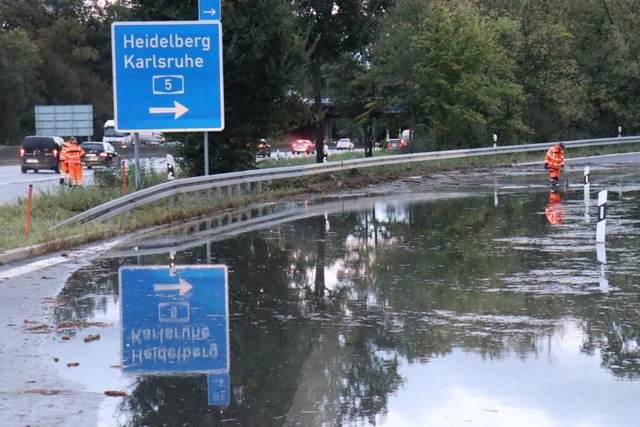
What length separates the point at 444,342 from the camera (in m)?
10.5

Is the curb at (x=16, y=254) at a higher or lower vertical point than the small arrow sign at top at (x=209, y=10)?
lower

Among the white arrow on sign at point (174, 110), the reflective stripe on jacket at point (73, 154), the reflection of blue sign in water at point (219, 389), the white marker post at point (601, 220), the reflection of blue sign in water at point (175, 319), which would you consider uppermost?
the white arrow on sign at point (174, 110)

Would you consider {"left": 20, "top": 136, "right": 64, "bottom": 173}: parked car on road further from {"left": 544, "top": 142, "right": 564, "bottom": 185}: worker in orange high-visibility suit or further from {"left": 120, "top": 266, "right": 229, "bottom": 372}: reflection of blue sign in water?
{"left": 120, "top": 266, "right": 229, "bottom": 372}: reflection of blue sign in water

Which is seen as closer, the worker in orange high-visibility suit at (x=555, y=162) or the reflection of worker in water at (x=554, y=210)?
the reflection of worker in water at (x=554, y=210)

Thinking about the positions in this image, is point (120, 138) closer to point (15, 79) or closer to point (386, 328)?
point (15, 79)

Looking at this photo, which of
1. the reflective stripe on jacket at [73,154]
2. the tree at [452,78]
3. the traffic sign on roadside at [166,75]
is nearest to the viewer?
the traffic sign on roadside at [166,75]

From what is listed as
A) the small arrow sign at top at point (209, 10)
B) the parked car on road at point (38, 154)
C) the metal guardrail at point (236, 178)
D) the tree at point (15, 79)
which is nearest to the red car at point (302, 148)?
the tree at point (15, 79)

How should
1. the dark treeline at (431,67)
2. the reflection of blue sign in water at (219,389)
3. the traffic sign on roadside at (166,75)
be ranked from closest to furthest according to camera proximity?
the reflection of blue sign in water at (219,389) < the traffic sign on roadside at (166,75) < the dark treeline at (431,67)

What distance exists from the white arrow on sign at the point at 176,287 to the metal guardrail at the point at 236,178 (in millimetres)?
6727

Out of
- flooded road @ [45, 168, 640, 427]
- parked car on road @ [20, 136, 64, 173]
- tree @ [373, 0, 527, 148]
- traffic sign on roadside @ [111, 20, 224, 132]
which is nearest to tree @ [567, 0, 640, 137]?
tree @ [373, 0, 527, 148]

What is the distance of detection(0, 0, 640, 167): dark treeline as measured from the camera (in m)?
32.9

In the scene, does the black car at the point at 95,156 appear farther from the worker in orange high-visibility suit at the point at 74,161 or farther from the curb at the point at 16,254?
the curb at the point at 16,254

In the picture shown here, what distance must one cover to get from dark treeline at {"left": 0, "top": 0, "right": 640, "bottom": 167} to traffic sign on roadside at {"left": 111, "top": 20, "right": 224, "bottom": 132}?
5757mm

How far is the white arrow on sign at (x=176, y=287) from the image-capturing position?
537 inches
